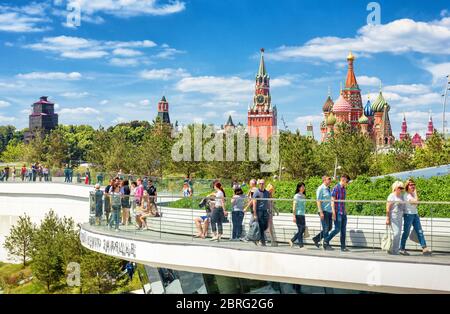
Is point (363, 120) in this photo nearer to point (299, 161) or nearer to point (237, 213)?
point (299, 161)

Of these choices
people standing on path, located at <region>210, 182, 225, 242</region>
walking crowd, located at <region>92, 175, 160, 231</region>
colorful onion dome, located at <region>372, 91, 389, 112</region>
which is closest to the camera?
people standing on path, located at <region>210, 182, 225, 242</region>

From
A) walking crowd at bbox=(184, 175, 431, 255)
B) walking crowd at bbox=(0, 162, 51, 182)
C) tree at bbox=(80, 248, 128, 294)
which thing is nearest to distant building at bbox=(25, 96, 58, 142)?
walking crowd at bbox=(0, 162, 51, 182)

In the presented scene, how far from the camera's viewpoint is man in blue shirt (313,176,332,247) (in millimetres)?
12930

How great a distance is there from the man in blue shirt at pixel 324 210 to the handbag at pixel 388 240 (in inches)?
42.8

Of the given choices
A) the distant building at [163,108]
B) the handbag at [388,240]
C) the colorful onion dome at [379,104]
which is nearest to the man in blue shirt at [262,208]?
the handbag at [388,240]

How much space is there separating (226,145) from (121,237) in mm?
41516

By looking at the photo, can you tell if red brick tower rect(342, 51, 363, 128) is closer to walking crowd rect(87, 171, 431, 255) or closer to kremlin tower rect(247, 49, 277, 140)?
kremlin tower rect(247, 49, 277, 140)

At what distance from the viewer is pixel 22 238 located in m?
41.8

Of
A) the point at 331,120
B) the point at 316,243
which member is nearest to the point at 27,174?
the point at 316,243
